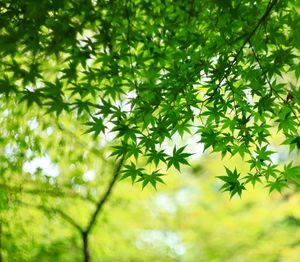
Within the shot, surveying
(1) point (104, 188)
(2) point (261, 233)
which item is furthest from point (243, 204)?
(1) point (104, 188)

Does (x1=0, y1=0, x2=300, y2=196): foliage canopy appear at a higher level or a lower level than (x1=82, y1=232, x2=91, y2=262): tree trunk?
lower

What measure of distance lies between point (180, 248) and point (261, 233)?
1.38 meters

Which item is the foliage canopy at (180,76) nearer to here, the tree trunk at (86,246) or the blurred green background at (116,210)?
the blurred green background at (116,210)

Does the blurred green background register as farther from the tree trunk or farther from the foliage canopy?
the foliage canopy

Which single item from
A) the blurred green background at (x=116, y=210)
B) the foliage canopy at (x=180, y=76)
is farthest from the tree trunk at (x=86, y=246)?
the foliage canopy at (x=180, y=76)

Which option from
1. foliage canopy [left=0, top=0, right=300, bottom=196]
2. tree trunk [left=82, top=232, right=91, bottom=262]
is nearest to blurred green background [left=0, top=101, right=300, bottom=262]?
tree trunk [left=82, top=232, right=91, bottom=262]

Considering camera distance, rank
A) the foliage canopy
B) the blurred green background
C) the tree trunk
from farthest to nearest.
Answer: the tree trunk → the blurred green background → the foliage canopy

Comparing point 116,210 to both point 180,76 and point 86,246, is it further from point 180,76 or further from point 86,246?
point 180,76

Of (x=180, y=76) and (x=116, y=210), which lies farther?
(x=116, y=210)

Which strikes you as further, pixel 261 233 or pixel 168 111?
pixel 261 233

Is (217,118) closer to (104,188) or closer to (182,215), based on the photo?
(104,188)

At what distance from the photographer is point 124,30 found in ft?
7.77

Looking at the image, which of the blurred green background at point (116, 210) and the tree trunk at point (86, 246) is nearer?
the blurred green background at point (116, 210)

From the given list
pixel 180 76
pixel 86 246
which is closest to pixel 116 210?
pixel 86 246
